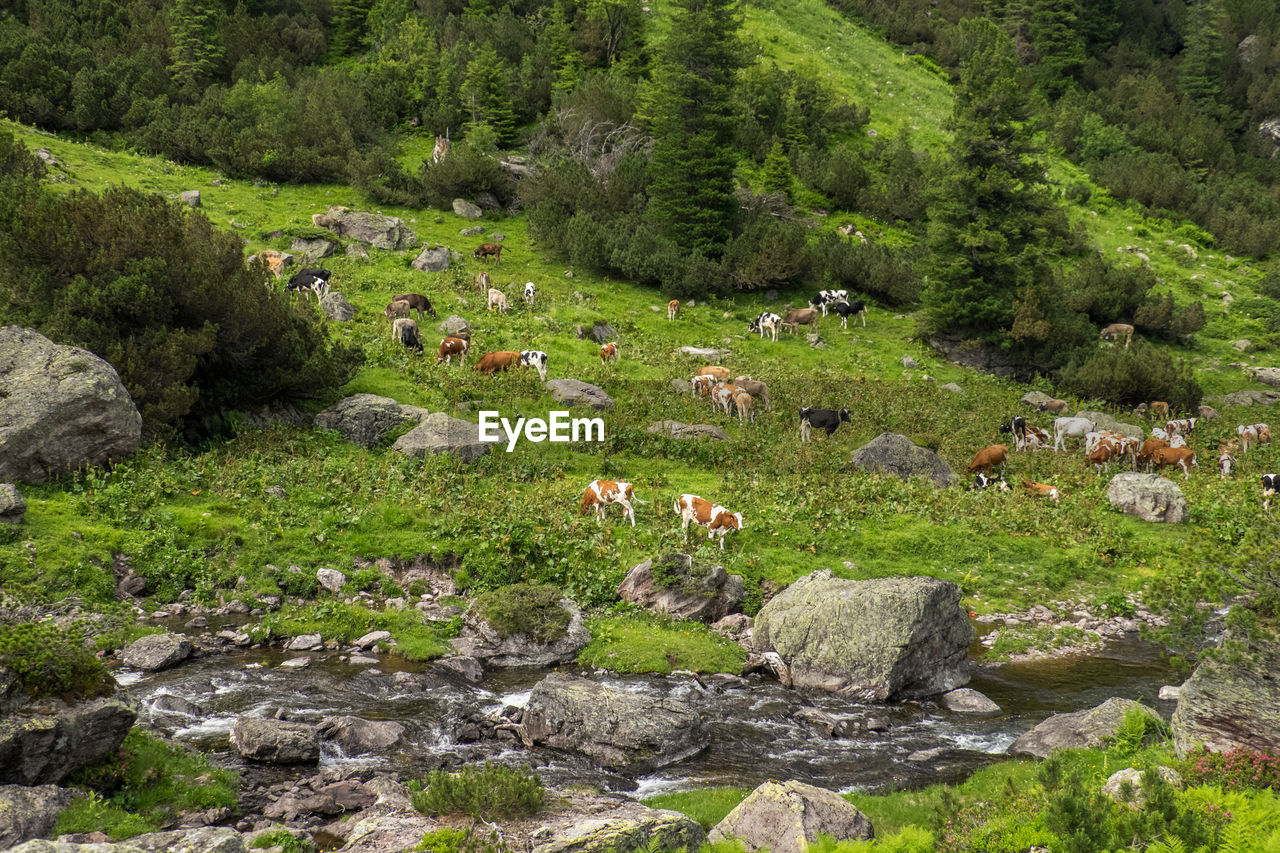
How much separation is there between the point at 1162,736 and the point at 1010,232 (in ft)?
94.9

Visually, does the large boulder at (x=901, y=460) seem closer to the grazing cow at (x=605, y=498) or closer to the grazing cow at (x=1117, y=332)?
the grazing cow at (x=605, y=498)

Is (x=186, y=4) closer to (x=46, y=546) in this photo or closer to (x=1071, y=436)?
(x=46, y=546)

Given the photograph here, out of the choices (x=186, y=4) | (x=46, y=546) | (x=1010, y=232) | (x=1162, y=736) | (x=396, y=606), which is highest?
(x=186, y=4)

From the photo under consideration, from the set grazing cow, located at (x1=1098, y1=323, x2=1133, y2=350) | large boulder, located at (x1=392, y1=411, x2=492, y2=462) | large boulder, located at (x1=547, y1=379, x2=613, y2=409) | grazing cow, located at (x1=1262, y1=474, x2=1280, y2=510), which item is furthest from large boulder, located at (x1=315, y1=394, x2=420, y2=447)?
grazing cow, located at (x1=1098, y1=323, x2=1133, y2=350)

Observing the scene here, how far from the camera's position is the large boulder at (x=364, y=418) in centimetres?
2194

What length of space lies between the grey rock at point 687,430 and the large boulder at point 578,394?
175 centimetres

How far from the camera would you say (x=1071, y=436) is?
27.7 meters

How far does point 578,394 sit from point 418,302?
29.2ft

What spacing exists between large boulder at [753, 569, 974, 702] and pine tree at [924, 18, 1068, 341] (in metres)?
23.0

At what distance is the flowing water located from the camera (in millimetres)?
11430

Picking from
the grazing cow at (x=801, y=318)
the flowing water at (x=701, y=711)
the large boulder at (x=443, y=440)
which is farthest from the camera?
the grazing cow at (x=801, y=318)

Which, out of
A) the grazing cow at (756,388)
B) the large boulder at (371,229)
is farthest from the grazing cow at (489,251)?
the grazing cow at (756,388)

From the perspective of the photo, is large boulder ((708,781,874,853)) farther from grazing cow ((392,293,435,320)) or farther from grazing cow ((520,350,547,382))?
grazing cow ((392,293,435,320))

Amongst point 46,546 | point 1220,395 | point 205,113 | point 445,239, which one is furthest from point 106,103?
point 1220,395
